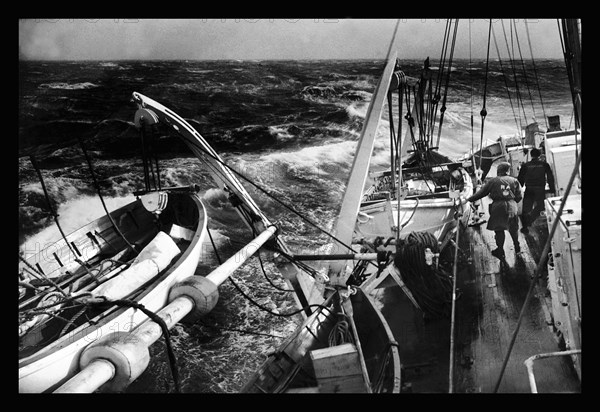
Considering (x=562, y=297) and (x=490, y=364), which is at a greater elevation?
(x=562, y=297)

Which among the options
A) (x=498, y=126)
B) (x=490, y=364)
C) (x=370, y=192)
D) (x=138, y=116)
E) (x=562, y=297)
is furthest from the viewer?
(x=498, y=126)

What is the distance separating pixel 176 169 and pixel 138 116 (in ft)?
19.1

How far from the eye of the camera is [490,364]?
11.2 feet

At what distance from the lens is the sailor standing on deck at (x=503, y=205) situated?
4457 millimetres

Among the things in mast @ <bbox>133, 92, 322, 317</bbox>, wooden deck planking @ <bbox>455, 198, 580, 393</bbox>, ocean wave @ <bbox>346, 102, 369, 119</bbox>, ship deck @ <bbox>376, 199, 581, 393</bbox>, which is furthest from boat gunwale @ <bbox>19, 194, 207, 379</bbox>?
ocean wave @ <bbox>346, 102, 369, 119</bbox>

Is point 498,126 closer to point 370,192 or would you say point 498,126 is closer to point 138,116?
point 370,192

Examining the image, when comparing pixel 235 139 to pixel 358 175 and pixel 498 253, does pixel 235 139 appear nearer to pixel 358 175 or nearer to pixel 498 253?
pixel 358 175

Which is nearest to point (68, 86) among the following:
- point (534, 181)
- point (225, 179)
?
point (225, 179)

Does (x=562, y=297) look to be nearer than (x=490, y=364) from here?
Yes

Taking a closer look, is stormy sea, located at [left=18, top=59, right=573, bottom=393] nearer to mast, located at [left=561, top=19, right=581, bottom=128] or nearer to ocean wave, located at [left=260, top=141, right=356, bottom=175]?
ocean wave, located at [left=260, top=141, right=356, bottom=175]

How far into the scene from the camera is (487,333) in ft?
12.3

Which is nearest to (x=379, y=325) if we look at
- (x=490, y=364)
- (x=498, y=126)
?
(x=490, y=364)

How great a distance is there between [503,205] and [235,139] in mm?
7606

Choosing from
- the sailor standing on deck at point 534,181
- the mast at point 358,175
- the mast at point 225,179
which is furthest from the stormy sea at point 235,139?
the sailor standing on deck at point 534,181
